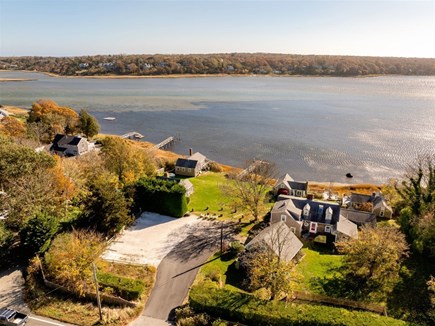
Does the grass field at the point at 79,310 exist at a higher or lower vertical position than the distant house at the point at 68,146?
lower

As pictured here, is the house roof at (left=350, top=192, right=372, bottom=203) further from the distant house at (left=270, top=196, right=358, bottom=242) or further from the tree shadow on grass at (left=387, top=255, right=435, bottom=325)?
the tree shadow on grass at (left=387, top=255, right=435, bottom=325)

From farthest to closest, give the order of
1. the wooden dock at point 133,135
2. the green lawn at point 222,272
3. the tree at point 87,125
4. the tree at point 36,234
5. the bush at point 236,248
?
the wooden dock at point 133,135 → the tree at point 87,125 → the bush at point 236,248 → the tree at point 36,234 → the green lawn at point 222,272

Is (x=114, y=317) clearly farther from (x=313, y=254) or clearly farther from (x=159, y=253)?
(x=313, y=254)

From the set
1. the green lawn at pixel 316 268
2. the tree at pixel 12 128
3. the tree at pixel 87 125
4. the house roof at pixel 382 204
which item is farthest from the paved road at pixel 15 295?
the tree at pixel 87 125

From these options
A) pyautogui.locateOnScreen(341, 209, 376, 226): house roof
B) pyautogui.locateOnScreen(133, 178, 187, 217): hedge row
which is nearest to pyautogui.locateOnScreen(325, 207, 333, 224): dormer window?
pyautogui.locateOnScreen(341, 209, 376, 226): house roof

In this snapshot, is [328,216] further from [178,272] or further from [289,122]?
[289,122]

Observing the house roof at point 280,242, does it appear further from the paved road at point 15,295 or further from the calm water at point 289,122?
the calm water at point 289,122
